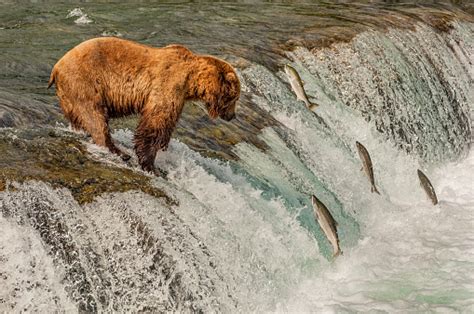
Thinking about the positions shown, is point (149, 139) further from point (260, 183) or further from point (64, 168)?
point (260, 183)

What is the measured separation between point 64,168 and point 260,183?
2.32m

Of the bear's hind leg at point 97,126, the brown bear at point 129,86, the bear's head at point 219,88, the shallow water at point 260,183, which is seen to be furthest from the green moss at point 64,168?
the bear's head at point 219,88

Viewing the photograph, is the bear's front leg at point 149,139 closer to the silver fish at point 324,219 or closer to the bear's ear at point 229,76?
the bear's ear at point 229,76

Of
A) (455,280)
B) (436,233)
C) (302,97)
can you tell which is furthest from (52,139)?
(436,233)

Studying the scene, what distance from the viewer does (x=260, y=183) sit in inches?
284

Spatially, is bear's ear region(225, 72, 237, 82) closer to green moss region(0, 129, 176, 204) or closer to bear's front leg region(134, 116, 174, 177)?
bear's front leg region(134, 116, 174, 177)

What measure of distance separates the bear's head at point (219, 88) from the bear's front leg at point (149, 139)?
0.60 m

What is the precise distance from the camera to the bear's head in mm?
6273

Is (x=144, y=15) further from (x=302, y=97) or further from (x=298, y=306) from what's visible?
(x=298, y=306)

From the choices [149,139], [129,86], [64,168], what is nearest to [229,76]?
[129,86]

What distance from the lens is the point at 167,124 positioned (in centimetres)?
589

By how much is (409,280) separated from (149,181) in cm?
309

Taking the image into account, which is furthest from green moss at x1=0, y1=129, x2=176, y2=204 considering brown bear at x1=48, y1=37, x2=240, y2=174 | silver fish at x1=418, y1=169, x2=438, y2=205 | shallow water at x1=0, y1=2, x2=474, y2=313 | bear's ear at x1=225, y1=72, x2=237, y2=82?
silver fish at x1=418, y1=169, x2=438, y2=205

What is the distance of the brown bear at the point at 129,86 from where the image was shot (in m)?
5.85
